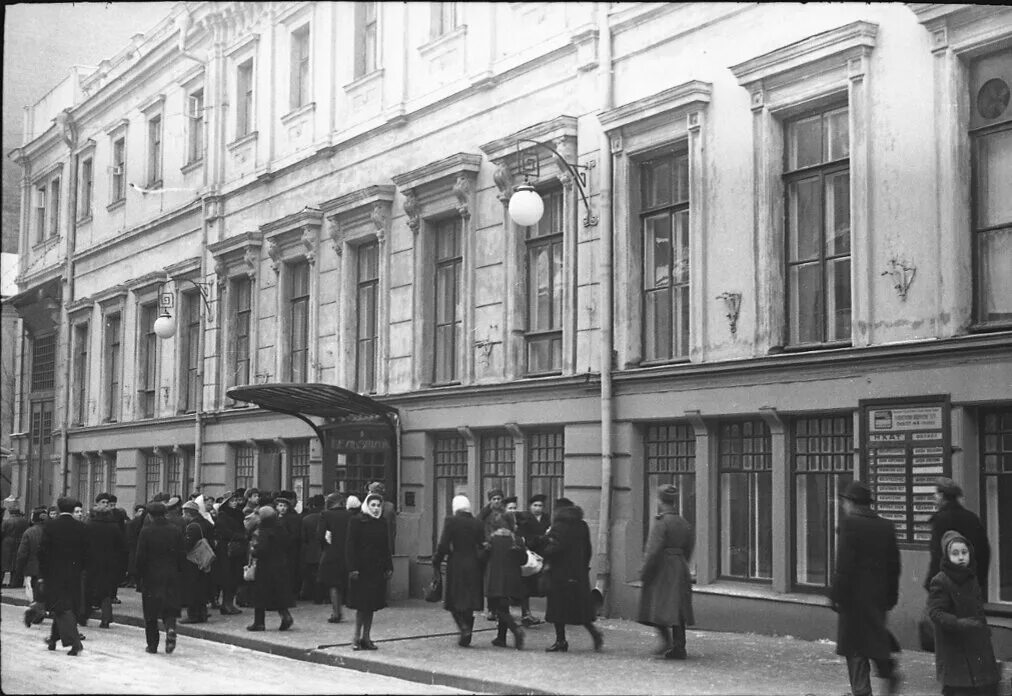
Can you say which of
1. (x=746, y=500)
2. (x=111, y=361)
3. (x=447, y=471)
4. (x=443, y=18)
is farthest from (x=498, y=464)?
(x=111, y=361)

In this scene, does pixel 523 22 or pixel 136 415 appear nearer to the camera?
pixel 523 22

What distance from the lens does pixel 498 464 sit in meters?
21.8

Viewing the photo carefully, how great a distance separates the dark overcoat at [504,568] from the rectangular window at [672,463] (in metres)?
2.78

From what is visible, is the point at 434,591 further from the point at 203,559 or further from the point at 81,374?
the point at 81,374

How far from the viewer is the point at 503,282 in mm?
21516

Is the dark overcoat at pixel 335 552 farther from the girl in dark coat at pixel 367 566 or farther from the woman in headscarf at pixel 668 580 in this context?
the woman in headscarf at pixel 668 580

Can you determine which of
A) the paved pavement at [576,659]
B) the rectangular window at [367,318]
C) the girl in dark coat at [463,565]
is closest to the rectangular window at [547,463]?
the paved pavement at [576,659]

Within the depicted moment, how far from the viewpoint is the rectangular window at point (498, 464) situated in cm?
2158

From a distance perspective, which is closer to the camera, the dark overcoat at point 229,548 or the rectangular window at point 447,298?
the dark overcoat at point 229,548

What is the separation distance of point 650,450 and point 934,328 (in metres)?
5.08

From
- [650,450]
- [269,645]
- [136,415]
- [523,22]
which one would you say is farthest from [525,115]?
[136,415]

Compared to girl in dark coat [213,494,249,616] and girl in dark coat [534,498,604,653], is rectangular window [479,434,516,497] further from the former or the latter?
girl in dark coat [534,498,604,653]

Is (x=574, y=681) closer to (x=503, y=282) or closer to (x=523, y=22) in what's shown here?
(x=503, y=282)

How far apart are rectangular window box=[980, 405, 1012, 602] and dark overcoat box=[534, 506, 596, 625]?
13.7 feet
